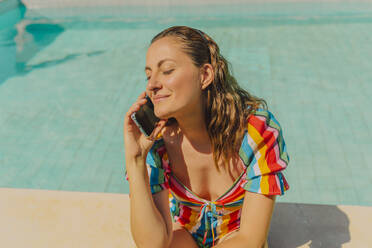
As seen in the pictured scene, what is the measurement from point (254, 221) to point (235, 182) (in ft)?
0.74

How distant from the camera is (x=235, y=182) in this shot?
2.14 metres

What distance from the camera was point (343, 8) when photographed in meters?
9.46

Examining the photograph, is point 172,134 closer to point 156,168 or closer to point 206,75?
point 156,168

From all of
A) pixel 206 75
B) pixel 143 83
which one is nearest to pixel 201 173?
pixel 206 75

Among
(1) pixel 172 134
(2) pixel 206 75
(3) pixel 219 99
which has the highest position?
(2) pixel 206 75

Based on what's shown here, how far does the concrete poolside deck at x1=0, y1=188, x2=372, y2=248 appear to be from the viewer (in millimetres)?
2521

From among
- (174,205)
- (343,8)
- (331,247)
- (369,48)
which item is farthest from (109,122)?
(343,8)

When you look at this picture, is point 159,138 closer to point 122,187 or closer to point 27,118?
point 122,187

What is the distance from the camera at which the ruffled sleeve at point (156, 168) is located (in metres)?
2.15

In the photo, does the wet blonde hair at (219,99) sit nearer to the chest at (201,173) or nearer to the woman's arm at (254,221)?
the chest at (201,173)

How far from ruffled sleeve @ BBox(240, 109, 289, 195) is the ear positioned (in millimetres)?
270

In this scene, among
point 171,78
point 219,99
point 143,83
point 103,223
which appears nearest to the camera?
point 171,78

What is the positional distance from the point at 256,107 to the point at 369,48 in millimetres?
5996

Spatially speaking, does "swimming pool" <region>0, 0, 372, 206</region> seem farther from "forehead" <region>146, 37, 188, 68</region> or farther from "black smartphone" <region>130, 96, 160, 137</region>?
"forehead" <region>146, 37, 188, 68</region>
